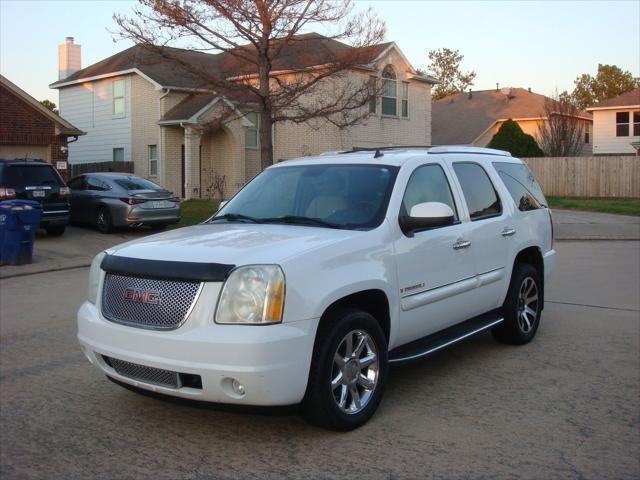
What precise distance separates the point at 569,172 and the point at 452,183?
3143 cm

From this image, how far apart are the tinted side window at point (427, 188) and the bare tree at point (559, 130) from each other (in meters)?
36.7

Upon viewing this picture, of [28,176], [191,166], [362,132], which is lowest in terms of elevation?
[28,176]

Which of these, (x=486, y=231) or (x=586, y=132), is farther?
(x=586, y=132)

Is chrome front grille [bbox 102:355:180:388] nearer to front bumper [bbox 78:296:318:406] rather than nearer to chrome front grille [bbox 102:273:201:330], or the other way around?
front bumper [bbox 78:296:318:406]

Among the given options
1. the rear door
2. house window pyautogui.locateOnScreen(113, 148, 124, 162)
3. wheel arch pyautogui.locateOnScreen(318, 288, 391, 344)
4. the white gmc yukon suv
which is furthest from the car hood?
house window pyautogui.locateOnScreen(113, 148, 124, 162)

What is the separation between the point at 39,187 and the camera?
51.7 ft

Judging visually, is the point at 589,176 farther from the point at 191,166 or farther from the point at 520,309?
the point at 520,309

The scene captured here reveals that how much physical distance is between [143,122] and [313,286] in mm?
26725

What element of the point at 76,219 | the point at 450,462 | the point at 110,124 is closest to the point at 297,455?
the point at 450,462

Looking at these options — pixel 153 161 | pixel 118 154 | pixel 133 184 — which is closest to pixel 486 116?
pixel 153 161

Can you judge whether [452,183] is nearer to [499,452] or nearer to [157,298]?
[499,452]

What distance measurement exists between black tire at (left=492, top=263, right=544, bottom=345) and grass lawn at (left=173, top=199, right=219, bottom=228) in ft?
41.8

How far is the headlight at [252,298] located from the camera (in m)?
4.17

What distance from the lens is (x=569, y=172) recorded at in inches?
1390
